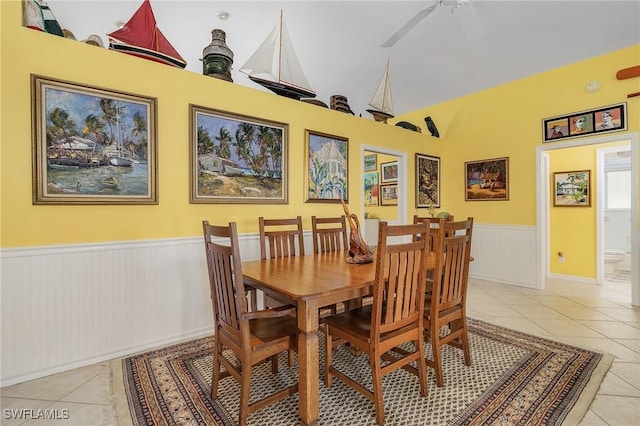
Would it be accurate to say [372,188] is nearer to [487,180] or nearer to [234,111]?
[487,180]

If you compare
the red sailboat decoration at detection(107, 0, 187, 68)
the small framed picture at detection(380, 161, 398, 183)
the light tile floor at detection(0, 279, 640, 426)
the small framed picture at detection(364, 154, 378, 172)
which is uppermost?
the red sailboat decoration at detection(107, 0, 187, 68)

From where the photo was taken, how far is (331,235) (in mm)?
3088

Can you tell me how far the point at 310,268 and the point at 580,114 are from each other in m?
4.23

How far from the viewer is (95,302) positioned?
2.24 metres

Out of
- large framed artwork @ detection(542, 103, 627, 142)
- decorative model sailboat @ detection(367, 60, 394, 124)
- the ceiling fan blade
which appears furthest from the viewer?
decorative model sailboat @ detection(367, 60, 394, 124)

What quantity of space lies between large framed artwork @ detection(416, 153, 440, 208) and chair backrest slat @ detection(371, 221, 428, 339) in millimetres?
3440

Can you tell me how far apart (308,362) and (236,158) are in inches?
82.5

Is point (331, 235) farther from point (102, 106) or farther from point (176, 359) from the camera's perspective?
point (102, 106)

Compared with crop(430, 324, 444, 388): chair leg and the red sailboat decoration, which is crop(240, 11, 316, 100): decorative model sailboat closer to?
the red sailboat decoration

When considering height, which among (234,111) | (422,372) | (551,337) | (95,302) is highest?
(234,111)

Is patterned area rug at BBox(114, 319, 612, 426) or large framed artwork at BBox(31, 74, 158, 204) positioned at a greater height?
large framed artwork at BBox(31, 74, 158, 204)

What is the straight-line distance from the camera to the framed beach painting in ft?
20.6

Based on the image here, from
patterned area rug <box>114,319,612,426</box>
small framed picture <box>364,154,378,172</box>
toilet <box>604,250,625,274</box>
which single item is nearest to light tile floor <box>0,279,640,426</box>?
patterned area rug <box>114,319,612,426</box>

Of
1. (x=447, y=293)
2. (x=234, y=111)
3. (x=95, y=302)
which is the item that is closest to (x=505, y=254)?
(x=447, y=293)
